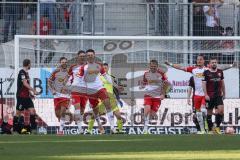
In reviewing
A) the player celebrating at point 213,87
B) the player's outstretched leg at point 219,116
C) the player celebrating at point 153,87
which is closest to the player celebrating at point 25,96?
the player celebrating at point 153,87

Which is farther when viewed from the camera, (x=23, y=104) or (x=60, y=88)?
(x=60, y=88)

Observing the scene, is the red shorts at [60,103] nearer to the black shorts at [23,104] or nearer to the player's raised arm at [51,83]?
the player's raised arm at [51,83]

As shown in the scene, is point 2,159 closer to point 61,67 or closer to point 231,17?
point 61,67

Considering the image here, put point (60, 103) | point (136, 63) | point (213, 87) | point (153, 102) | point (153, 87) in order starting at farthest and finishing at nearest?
point (136, 63), point (153, 87), point (153, 102), point (60, 103), point (213, 87)

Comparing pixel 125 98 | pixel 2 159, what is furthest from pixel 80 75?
pixel 2 159

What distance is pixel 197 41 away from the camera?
1056 inches

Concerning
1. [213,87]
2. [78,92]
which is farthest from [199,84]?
[78,92]

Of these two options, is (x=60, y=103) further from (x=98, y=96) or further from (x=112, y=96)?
(x=98, y=96)

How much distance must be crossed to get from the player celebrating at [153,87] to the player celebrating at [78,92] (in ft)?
7.12

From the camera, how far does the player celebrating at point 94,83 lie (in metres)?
23.8

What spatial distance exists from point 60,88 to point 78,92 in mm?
1288

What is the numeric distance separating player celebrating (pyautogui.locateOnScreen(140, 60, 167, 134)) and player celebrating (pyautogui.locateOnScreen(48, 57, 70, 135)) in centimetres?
228

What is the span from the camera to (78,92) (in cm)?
2438

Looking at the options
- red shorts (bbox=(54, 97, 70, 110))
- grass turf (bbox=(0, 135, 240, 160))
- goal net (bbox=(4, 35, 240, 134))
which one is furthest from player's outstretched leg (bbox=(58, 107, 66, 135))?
grass turf (bbox=(0, 135, 240, 160))
